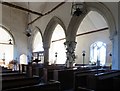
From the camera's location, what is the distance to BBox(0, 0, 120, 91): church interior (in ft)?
15.0

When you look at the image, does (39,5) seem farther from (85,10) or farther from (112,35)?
(112,35)

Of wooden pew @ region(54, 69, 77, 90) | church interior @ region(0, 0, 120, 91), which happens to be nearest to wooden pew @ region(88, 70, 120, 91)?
church interior @ region(0, 0, 120, 91)

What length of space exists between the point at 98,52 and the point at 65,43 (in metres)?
4.46

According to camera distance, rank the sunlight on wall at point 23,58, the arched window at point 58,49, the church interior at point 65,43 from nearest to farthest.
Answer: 1. the church interior at point 65,43
2. the sunlight on wall at point 23,58
3. the arched window at point 58,49

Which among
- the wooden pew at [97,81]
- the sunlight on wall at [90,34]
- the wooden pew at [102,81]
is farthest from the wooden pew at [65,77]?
the sunlight on wall at [90,34]

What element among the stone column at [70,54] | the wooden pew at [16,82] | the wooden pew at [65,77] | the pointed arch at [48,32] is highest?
the pointed arch at [48,32]

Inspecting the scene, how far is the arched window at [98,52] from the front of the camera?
1115 cm

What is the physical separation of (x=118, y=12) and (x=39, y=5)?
6687mm

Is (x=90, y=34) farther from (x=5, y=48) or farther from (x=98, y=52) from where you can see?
(x=5, y=48)

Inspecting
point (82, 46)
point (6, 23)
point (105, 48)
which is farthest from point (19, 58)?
point (105, 48)

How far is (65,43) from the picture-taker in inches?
311

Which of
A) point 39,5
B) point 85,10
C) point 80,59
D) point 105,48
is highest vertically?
point 39,5

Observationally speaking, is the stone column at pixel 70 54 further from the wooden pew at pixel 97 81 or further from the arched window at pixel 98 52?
the arched window at pixel 98 52

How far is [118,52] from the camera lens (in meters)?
5.23
